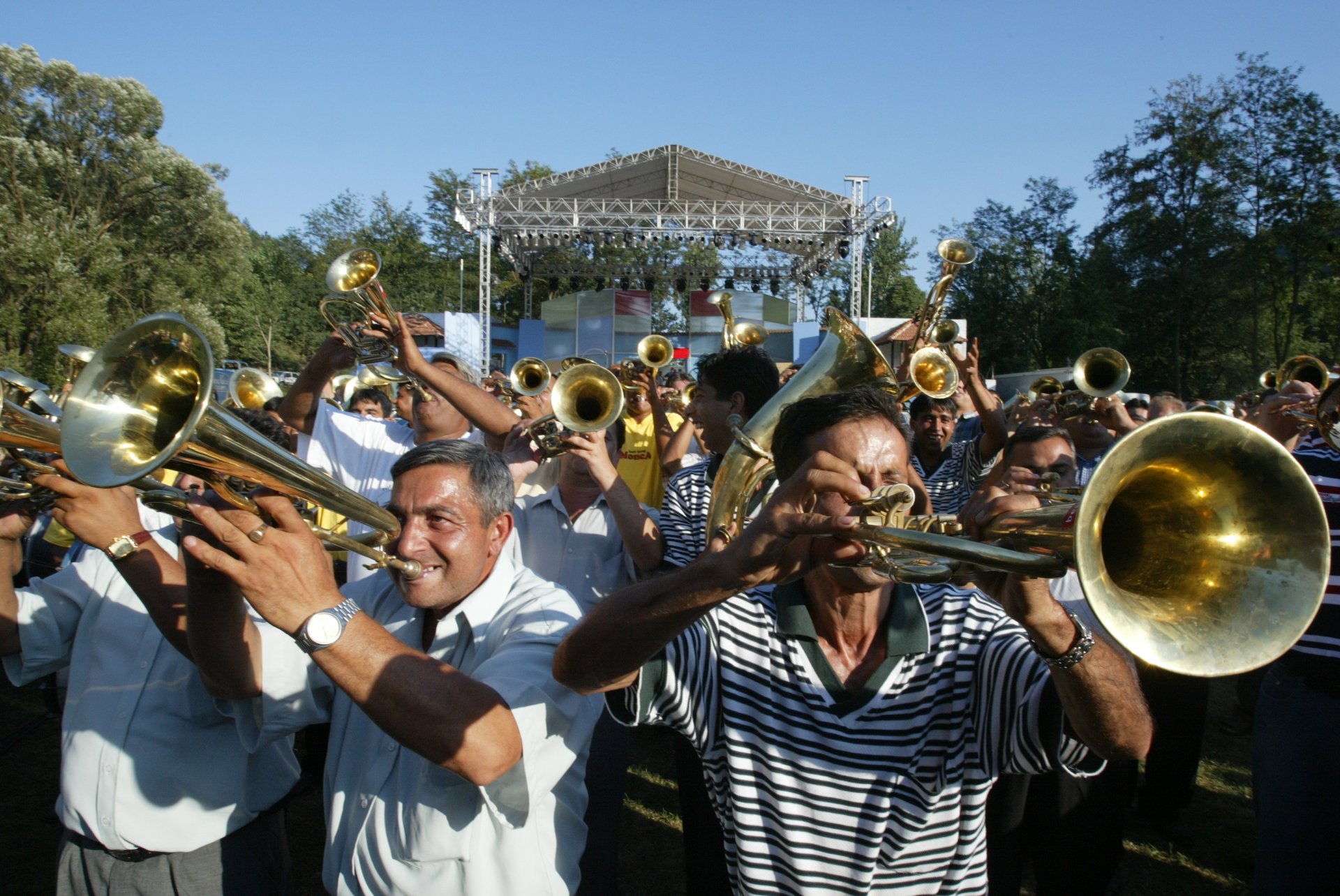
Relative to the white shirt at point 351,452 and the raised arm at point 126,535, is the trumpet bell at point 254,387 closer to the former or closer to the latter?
the white shirt at point 351,452

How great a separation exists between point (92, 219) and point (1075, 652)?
1106 inches

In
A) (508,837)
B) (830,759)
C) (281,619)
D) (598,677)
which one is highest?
(281,619)

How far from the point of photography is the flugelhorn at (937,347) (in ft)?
16.0

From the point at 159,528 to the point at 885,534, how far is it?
2.57 m

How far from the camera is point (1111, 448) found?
1.26 metres

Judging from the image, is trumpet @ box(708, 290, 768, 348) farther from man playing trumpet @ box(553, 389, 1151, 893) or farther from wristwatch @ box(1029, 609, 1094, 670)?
wristwatch @ box(1029, 609, 1094, 670)

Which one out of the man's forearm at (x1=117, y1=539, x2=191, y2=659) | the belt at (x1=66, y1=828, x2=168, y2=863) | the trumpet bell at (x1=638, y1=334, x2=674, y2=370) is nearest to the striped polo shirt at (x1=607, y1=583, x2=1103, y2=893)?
the man's forearm at (x1=117, y1=539, x2=191, y2=659)

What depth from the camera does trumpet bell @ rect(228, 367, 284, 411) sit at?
6.76 meters

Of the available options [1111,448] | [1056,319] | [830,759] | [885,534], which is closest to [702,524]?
[830,759]

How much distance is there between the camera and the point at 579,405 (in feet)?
14.4

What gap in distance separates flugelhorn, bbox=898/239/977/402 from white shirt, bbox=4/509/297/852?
3.24 m

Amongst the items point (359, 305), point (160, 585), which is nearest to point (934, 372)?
point (359, 305)

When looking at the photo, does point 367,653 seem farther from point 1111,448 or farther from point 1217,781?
point 1217,781

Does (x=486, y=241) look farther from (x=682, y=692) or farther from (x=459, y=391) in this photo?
(x=682, y=692)
